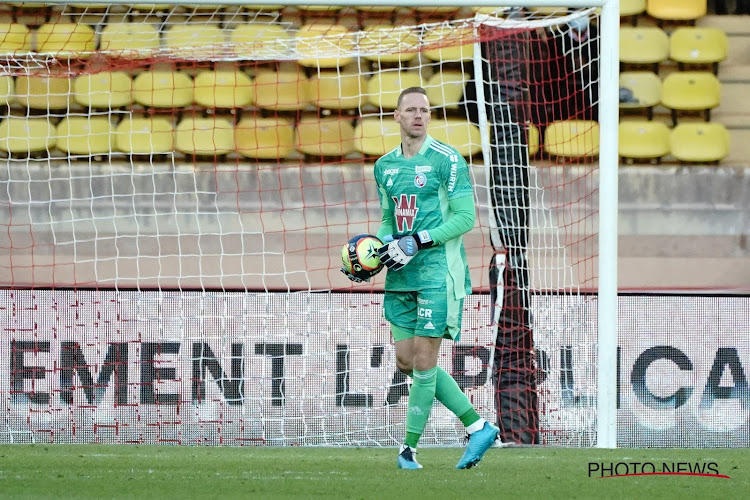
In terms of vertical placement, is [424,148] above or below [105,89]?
below

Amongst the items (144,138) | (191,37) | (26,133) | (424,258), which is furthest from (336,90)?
(424,258)

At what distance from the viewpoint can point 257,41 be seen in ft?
25.7

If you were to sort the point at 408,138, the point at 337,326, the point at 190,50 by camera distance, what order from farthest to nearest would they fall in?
1. the point at 190,50
2. the point at 337,326
3. the point at 408,138

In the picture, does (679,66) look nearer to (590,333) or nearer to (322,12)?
(322,12)

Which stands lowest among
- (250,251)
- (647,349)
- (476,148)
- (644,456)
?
(644,456)

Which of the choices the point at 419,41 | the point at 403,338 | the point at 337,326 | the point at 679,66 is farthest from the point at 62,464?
the point at 679,66

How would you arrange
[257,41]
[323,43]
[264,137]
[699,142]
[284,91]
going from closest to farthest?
[257,41] → [323,43] → [284,91] → [264,137] → [699,142]

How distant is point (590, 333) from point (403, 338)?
6.88 feet

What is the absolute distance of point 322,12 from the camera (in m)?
9.63

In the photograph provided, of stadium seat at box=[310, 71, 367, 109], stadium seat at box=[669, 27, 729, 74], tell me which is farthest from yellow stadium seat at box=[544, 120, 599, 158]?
stadium seat at box=[310, 71, 367, 109]

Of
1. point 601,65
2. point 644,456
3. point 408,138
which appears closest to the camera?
point 408,138

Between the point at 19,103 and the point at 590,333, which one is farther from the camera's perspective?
the point at 19,103

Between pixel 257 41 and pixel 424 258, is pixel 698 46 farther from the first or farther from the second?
pixel 424 258

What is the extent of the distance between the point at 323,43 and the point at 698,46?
3.62 m
